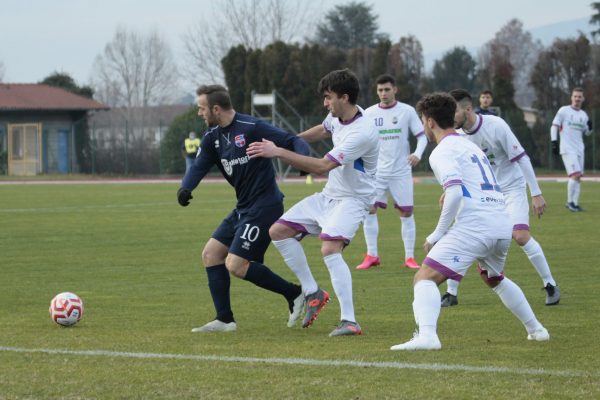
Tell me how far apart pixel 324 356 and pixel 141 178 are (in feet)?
147

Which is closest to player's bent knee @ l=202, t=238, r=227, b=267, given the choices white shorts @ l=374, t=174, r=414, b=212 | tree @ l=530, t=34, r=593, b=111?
white shorts @ l=374, t=174, r=414, b=212

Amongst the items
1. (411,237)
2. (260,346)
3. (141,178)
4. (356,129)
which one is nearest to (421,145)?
(411,237)

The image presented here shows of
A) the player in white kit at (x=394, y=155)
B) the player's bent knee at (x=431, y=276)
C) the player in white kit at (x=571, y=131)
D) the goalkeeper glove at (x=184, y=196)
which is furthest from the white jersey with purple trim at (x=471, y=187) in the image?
the player in white kit at (x=571, y=131)

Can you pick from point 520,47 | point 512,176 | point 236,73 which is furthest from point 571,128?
point 520,47

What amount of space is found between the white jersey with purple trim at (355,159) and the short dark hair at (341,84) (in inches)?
7.9

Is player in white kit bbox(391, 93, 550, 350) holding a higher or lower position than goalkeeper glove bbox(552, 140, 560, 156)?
lower

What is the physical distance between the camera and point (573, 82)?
2073 inches

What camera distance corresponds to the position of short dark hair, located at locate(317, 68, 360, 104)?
835cm

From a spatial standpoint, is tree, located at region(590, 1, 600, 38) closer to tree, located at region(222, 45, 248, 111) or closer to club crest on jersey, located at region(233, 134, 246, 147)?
tree, located at region(222, 45, 248, 111)

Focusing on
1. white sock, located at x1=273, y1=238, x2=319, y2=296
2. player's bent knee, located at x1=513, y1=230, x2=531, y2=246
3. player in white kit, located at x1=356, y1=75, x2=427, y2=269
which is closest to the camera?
white sock, located at x1=273, y1=238, x2=319, y2=296

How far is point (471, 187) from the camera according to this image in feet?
24.1

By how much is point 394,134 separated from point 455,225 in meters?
7.16

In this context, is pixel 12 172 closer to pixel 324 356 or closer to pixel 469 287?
pixel 469 287

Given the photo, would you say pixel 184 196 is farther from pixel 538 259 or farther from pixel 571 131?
pixel 571 131
